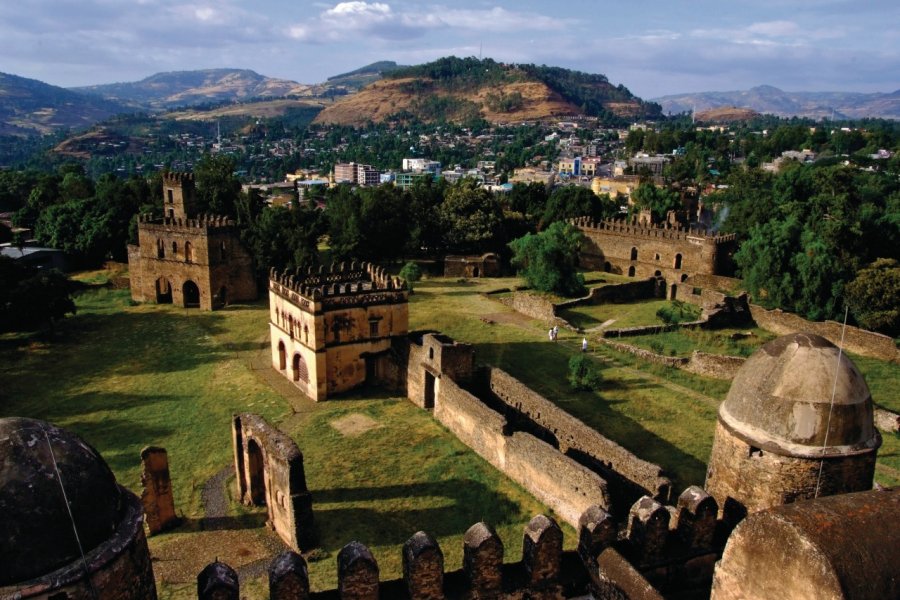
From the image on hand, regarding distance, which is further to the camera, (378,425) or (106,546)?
(378,425)

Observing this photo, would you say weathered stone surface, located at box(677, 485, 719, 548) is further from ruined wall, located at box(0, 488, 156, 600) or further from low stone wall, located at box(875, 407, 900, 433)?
low stone wall, located at box(875, 407, 900, 433)

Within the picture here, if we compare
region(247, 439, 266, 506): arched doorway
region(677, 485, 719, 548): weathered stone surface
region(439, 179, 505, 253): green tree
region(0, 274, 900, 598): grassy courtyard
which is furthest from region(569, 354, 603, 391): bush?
region(439, 179, 505, 253): green tree

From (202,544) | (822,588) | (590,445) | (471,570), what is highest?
(822,588)

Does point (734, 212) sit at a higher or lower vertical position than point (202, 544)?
higher

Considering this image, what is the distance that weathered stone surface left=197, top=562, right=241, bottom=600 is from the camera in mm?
8398

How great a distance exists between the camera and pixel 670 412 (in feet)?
82.5

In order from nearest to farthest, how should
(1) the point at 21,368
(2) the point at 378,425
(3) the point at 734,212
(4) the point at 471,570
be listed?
(4) the point at 471,570, (2) the point at 378,425, (1) the point at 21,368, (3) the point at 734,212

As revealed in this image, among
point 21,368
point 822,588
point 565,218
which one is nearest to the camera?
Answer: point 822,588

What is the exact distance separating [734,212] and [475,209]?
20.3 metres

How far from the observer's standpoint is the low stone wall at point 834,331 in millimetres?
31266

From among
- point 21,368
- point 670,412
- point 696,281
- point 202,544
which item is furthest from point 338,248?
point 202,544

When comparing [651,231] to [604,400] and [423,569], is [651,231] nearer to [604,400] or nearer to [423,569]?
[604,400]

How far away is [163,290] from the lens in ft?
143

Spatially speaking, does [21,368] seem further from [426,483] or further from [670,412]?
[670,412]
